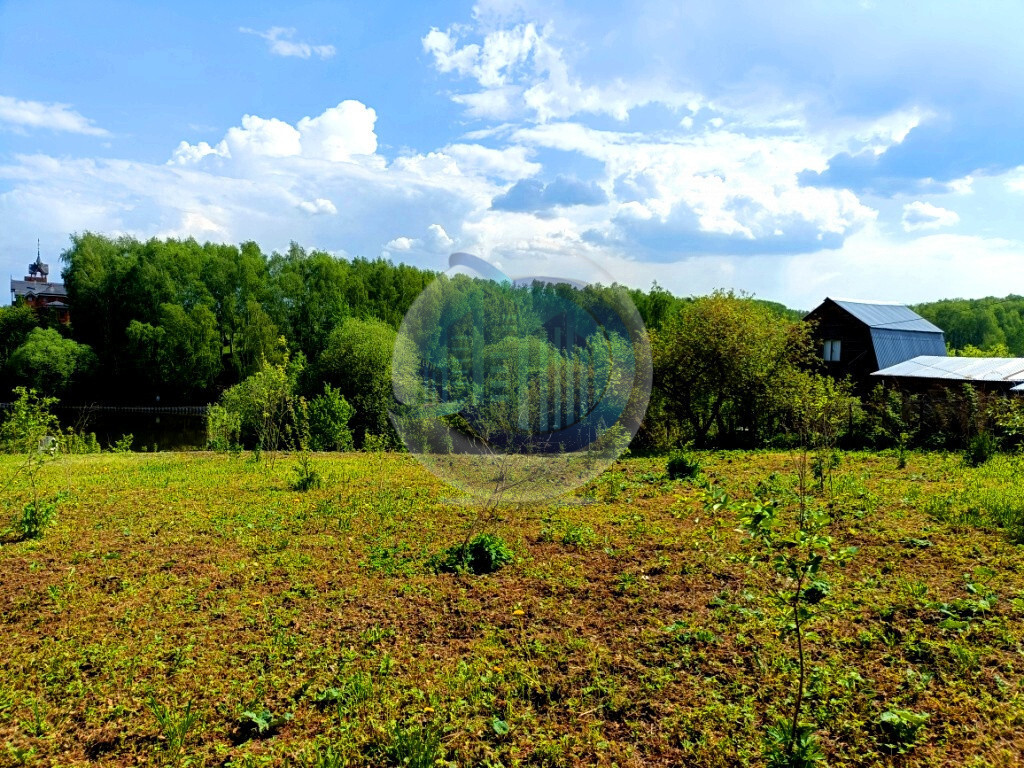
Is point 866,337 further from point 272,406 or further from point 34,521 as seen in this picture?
point 34,521

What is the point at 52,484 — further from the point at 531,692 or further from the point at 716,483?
the point at 716,483

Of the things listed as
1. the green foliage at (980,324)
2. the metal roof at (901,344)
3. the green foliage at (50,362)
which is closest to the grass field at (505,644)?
the metal roof at (901,344)

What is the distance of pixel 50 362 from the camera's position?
43.9m

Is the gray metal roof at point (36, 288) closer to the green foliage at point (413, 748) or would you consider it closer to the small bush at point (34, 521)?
the small bush at point (34, 521)

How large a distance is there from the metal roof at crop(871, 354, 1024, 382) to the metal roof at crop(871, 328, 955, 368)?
231 inches

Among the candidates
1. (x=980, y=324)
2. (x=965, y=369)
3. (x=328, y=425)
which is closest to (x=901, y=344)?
(x=965, y=369)

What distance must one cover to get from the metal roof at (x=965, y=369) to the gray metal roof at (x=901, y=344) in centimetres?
586

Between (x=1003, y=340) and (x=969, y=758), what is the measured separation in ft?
251

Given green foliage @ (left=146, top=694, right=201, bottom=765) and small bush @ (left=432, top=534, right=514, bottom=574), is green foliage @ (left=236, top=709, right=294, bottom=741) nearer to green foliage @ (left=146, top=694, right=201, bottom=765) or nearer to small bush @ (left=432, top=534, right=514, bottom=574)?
green foliage @ (left=146, top=694, right=201, bottom=765)

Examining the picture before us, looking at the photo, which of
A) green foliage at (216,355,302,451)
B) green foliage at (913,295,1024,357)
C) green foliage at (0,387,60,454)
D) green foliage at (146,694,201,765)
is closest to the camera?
green foliage at (146,694,201,765)

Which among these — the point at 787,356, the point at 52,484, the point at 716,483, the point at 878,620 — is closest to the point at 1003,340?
the point at 787,356

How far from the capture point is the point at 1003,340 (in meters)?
60.6

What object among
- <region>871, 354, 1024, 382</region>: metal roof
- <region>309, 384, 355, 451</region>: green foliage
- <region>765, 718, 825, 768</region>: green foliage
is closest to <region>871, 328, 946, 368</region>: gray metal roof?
Result: <region>871, 354, 1024, 382</region>: metal roof

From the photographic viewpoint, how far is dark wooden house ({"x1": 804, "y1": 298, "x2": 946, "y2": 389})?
31.3m
